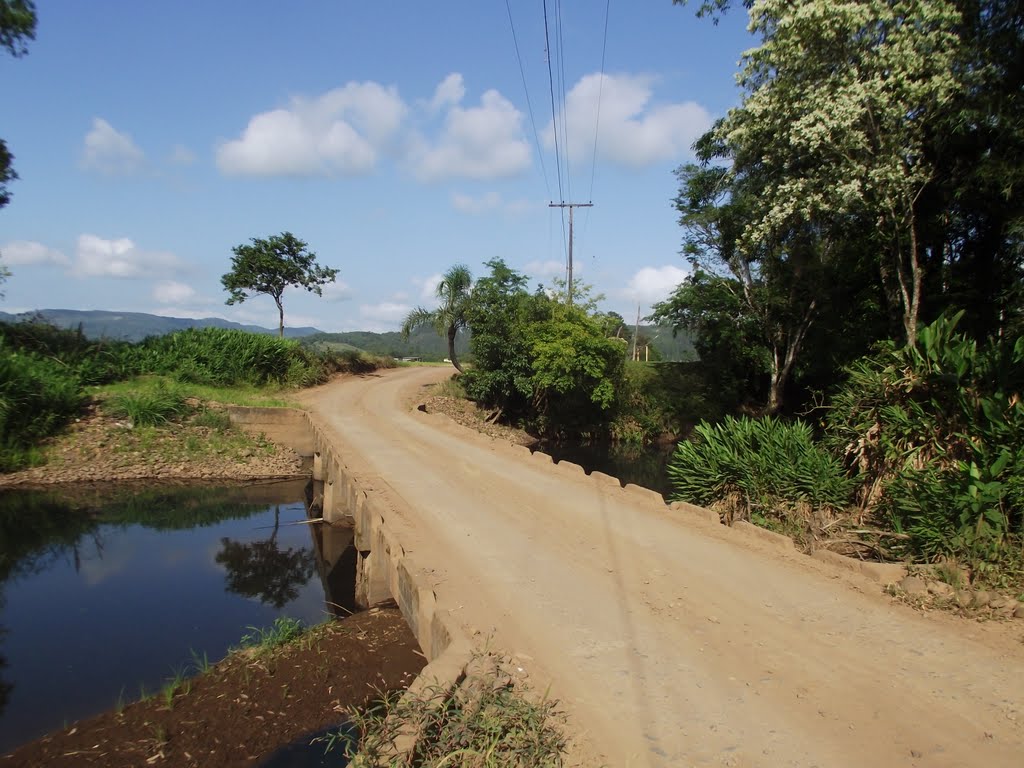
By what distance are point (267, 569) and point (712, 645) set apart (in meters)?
7.98

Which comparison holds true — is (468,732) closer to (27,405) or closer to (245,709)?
(245,709)

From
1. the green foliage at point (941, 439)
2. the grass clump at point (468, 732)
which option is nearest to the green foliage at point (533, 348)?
the green foliage at point (941, 439)

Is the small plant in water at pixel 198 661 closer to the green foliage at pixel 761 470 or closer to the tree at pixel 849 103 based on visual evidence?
the green foliage at pixel 761 470

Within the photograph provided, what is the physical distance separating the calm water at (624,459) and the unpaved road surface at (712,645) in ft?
30.2

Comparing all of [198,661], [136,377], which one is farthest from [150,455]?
[198,661]

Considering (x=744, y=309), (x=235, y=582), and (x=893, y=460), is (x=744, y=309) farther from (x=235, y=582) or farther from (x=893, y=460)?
(x=235, y=582)

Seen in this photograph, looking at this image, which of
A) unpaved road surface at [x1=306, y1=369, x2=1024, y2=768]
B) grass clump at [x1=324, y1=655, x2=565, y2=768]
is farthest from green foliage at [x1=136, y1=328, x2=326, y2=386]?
grass clump at [x1=324, y1=655, x2=565, y2=768]

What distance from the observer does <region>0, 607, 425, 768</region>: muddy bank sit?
464 centimetres

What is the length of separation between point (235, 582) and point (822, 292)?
17177 millimetres

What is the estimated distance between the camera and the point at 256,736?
487 centimetres

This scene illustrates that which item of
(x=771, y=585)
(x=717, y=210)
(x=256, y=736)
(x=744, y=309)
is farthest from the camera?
(x=744, y=309)

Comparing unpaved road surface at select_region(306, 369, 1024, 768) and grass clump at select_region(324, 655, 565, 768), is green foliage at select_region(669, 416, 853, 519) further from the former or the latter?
grass clump at select_region(324, 655, 565, 768)

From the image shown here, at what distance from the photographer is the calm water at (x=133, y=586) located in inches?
256

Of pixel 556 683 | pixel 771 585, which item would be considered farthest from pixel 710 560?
pixel 556 683
